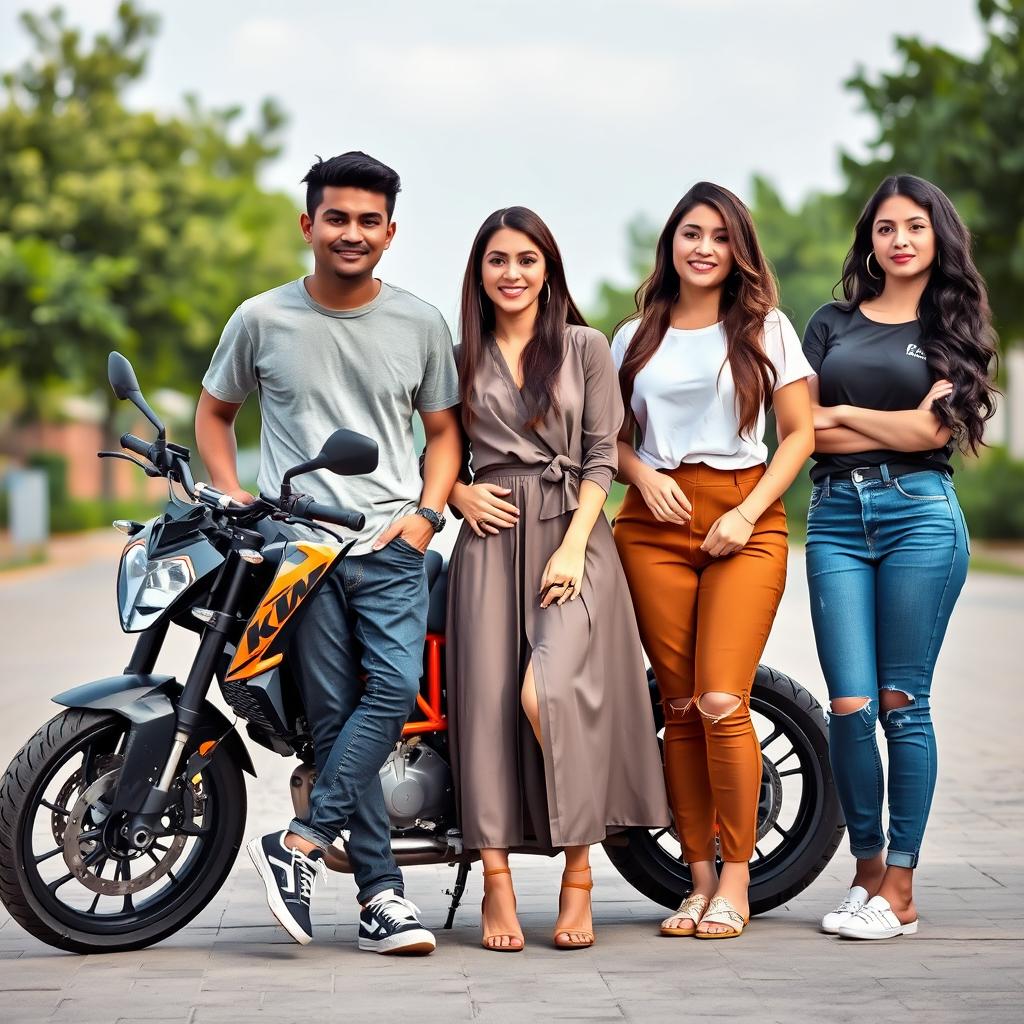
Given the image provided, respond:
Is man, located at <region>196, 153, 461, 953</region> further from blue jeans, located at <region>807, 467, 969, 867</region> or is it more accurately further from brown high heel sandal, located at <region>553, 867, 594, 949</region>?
blue jeans, located at <region>807, 467, 969, 867</region>

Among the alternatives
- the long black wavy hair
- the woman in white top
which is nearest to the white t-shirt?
the woman in white top

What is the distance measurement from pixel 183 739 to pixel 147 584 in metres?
0.43

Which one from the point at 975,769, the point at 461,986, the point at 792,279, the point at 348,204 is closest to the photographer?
the point at 461,986

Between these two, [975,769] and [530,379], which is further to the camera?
[975,769]

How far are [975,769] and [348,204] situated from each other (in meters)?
4.78

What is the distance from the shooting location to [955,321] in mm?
5254

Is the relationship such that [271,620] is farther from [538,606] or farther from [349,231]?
[349,231]

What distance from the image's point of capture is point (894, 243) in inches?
207

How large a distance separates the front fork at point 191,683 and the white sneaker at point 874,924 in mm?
1836

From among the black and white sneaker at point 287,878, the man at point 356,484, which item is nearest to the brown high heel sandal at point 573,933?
the man at point 356,484

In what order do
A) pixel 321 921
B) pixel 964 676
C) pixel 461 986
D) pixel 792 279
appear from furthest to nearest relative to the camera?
pixel 792 279 < pixel 964 676 < pixel 321 921 < pixel 461 986

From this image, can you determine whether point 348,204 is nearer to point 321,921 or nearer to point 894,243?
point 894,243

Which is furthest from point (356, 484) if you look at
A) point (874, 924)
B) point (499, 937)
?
point (874, 924)

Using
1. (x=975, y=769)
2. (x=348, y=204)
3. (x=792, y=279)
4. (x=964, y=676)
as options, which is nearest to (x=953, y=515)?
(x=348, y=204)
